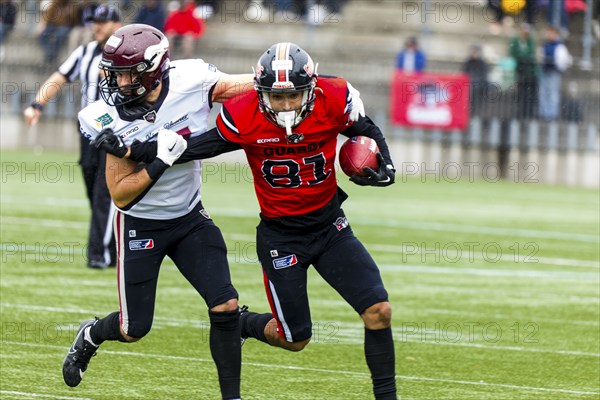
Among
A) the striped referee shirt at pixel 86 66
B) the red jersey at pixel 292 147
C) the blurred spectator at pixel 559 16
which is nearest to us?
the red jersey at pixel 292 147

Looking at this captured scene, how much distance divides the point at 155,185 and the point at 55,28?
1780 centimetres

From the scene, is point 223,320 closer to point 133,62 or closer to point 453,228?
point 133,62

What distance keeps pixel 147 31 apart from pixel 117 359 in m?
2.18

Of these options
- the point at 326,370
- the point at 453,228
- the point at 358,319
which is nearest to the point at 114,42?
the point at 326,370

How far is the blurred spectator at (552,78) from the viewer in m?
21.4

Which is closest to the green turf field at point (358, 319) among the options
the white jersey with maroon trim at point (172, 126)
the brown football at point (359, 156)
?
the white jersey with maroon trim at point (172, 126)

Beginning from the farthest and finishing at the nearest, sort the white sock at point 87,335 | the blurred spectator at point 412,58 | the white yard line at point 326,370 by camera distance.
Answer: the blurred spectator at point 412,58
the white yard line at point 326,370
the white sock at point 87,335

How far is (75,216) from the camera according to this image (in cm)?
1470

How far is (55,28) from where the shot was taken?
77.4 feet

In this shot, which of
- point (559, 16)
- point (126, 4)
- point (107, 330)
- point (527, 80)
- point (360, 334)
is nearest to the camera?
point (107, 330)

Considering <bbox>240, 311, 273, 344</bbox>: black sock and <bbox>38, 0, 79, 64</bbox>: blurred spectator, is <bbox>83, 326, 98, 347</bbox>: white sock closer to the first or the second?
<bbox>240, 311, 273, 344</bbox>: black sock

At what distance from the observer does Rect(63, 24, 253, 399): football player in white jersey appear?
6.24 m

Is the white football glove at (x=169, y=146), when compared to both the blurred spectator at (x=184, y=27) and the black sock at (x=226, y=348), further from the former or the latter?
the blurred spectator at (x=184, y=27)

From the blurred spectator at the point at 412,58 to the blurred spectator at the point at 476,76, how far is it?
72 centimetres
